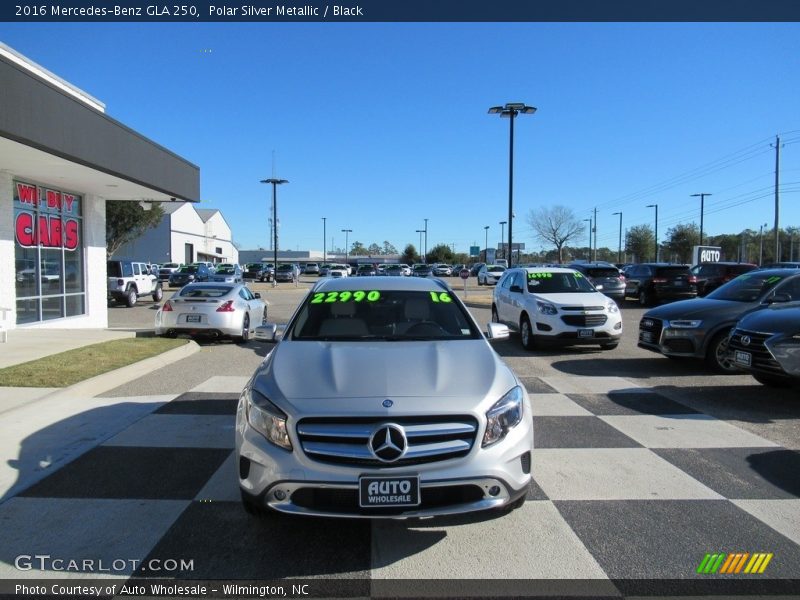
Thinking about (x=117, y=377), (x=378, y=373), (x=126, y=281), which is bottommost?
(x=117, y=377)

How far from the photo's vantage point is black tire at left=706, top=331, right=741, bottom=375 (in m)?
9.22

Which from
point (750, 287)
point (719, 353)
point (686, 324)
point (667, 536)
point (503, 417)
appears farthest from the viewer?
point (750, 287)

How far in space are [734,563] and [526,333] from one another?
9056mm

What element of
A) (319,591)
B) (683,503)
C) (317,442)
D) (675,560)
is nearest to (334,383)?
(317,442)

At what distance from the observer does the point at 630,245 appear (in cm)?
8756

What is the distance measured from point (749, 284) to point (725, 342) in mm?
1430

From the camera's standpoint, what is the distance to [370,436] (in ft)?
10.8

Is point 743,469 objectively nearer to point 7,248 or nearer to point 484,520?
point 484,520

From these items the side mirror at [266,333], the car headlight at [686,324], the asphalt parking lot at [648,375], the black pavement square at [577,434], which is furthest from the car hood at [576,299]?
the side mirror at [266,333]

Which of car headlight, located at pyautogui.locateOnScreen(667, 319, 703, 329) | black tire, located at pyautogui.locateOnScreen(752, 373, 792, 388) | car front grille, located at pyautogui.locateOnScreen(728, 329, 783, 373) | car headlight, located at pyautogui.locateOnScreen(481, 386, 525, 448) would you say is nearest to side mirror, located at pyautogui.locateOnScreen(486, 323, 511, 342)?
car headlight, located at pyautogui.locateOnScreen(481, 386, 525, 448)

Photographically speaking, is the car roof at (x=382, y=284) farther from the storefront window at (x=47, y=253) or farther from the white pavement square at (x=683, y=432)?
the storefront window at (x=47, y=253)

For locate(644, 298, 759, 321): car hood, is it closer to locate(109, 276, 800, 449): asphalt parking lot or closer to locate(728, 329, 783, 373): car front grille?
locate(109, 276, 800, 449): asphalt parking lot

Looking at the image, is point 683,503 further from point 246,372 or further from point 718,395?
point 246,372

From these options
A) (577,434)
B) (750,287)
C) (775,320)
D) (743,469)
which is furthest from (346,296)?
(750,287)
